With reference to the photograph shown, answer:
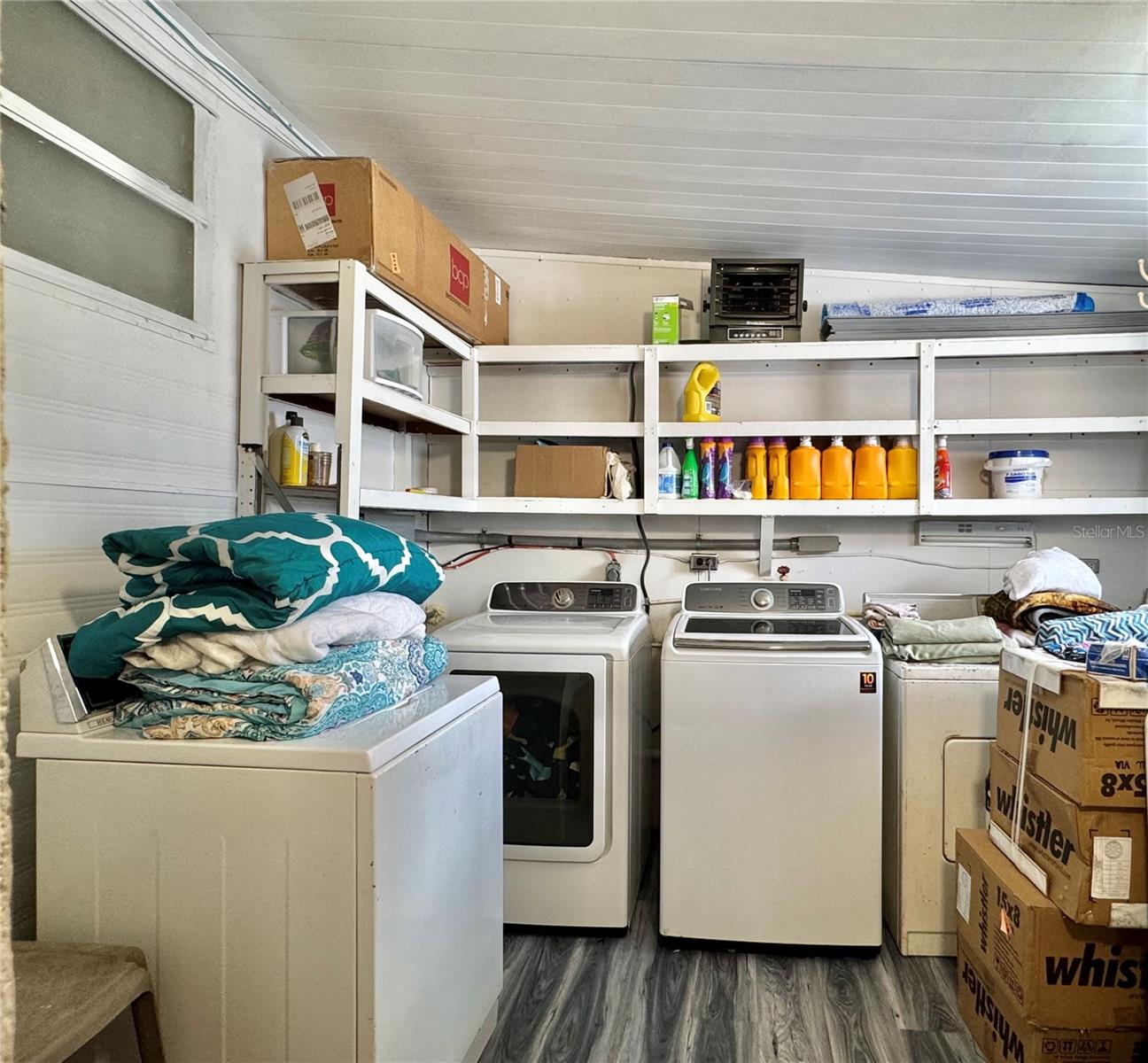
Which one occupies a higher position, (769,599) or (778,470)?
(778,470)

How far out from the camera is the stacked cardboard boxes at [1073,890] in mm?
1674

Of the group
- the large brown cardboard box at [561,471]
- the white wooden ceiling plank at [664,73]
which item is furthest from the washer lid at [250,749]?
the large brown cardboard box at [561,471]

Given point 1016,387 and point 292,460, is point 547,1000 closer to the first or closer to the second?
point 292,460

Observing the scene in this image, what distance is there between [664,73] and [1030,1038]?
2.27 m

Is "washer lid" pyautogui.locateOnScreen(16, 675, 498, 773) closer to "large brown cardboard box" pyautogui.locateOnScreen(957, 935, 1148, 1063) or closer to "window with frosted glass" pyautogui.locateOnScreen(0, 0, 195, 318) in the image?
"window with frosted glass" pyautogui.locateOnScreen(0, 0, 195, 318)

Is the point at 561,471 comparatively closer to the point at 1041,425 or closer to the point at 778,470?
the point at 778,470

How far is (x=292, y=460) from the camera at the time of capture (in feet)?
7.59

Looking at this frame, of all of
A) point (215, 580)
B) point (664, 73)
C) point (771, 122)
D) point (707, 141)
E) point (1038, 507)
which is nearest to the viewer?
point (215, 580)

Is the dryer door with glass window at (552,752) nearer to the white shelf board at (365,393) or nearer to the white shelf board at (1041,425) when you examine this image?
the white shelf board at (365,393)

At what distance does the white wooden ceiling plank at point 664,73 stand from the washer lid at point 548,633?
1507 millimetres

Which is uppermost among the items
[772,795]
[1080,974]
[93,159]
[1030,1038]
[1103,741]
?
[93,159]

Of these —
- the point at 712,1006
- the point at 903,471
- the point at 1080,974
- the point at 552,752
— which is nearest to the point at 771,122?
the point at 903,471

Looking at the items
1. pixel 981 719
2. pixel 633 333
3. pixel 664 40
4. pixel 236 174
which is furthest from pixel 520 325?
pixel 981 719

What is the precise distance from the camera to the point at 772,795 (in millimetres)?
2473
